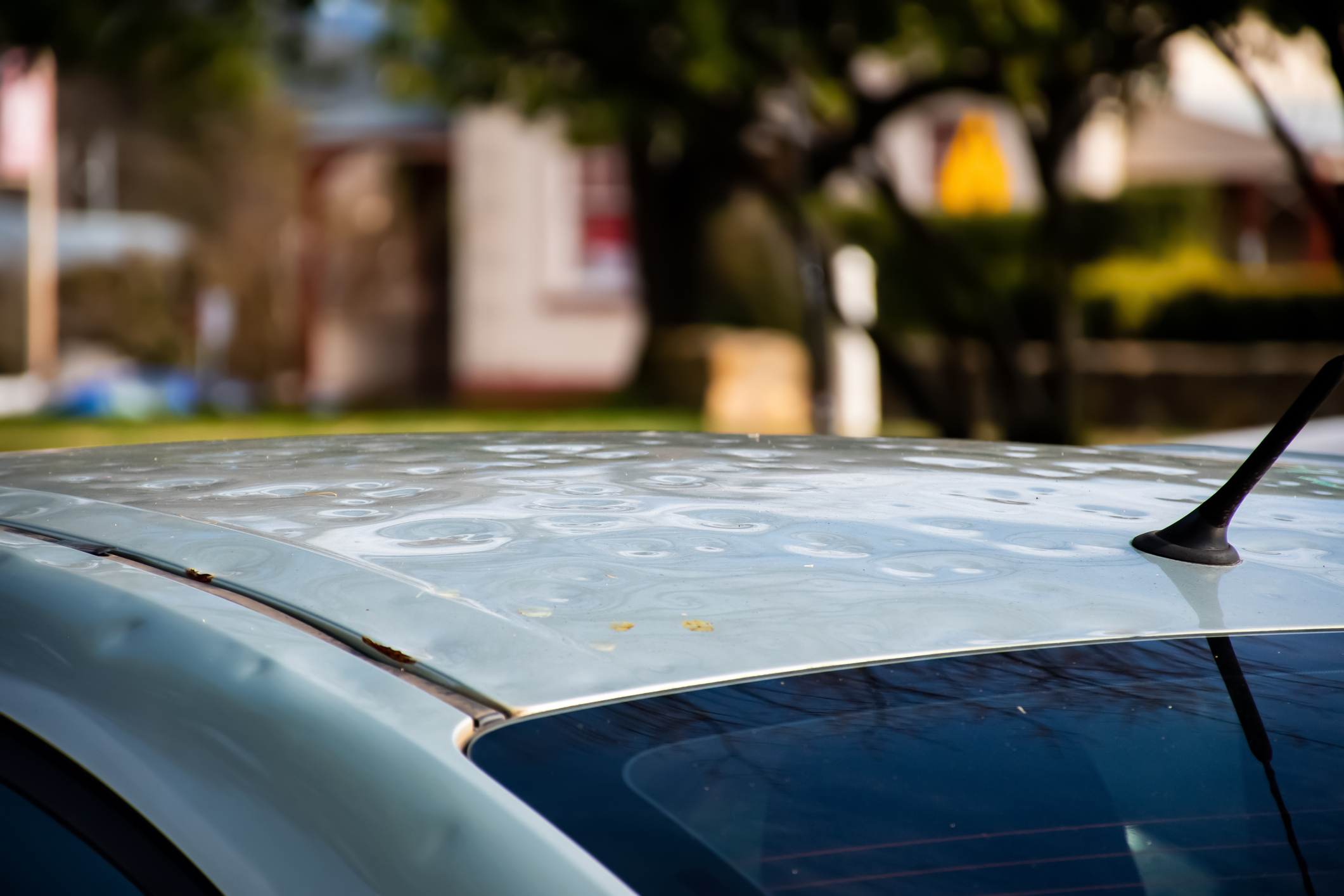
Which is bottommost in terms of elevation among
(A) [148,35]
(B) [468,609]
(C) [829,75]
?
(B) [468,609]

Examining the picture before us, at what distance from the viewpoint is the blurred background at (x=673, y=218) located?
360 inches

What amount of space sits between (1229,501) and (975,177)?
50.8 feet

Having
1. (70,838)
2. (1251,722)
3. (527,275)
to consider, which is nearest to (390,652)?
(70,838)

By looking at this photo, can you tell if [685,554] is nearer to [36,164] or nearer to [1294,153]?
[1294,153]

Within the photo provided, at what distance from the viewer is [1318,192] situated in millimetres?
8031

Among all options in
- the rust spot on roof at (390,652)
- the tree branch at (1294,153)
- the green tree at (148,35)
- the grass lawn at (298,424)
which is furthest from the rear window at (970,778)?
the grass lawn at (298,424)

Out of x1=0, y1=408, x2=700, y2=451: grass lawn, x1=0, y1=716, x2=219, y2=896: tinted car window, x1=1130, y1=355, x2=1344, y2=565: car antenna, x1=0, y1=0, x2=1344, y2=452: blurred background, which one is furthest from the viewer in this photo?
x1=0, y1=408, x2=700, y2=451: grass lawn

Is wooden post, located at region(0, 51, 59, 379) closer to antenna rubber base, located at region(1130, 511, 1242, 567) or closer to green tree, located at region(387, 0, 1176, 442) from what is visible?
green tree, located at region(387, 0, 1176, 442)

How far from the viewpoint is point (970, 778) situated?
44.0 inches

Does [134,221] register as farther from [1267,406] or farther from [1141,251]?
[1267,406]

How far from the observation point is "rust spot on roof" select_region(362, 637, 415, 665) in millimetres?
1115

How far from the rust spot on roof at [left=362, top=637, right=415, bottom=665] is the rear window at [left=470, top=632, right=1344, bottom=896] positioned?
0.11 meters

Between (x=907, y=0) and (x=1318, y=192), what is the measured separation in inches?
99.4

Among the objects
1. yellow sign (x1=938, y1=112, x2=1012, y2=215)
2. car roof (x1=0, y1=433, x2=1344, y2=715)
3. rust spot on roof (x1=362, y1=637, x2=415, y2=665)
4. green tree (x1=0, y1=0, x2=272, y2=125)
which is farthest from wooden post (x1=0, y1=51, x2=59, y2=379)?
rust spot on roof (x1=362, y1=637, x2=415, y2=665)
